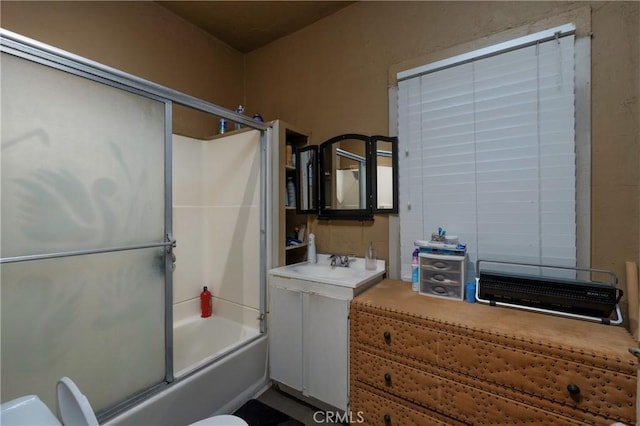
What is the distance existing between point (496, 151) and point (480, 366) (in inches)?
45.8

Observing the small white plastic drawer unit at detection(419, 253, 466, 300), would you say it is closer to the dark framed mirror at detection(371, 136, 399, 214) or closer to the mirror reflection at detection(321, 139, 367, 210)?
the dark framed mirror at detection(371, 136, 399, 214)

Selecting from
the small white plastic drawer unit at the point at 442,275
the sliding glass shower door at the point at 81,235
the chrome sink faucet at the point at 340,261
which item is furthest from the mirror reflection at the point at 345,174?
the sliding glass shower door at the point at 81,235

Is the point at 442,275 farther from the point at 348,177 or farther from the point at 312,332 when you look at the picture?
the point at 348,177

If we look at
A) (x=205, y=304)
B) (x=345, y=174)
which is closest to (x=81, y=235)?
(x=205, y=304)

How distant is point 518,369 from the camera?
1.08 m

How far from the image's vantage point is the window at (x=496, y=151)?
4.70ft

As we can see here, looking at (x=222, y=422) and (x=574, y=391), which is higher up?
(x=574, y=391)

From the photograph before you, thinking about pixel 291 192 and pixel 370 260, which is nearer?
pixel 370 260

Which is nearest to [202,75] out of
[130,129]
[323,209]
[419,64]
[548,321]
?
[130,129]

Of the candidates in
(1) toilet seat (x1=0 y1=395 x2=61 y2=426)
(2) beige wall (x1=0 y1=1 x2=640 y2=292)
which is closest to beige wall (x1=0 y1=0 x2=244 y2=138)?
(2) beige wall (x1=0 y1=1 x2=640 y2=292)

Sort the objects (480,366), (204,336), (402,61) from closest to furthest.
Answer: (480,366)
(402,61)
(204,336)

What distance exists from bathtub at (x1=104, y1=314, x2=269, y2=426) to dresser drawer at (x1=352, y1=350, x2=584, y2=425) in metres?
0.77

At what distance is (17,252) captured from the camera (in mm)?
1026

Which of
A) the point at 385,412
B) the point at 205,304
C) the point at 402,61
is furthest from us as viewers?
the point at 205,304
